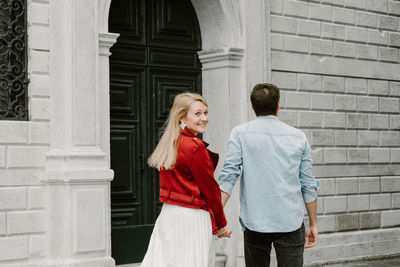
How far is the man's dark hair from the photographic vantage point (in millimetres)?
5125

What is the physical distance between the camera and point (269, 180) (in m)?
5.04

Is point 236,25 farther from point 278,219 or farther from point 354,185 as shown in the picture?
point 278,219

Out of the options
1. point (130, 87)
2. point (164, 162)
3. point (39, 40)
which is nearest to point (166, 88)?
point (130, 87)

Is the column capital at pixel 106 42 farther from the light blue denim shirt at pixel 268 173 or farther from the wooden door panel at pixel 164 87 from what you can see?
the light blue denim shirt at pixel 268 173

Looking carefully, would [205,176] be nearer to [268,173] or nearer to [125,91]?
[268,173]

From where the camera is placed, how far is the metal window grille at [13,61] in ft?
25.8

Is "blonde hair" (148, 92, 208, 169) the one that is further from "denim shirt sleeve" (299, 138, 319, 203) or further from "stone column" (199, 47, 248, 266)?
"stone column" (199, 47, 248, 266)

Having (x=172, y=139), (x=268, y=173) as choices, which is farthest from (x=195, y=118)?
(x=268, y=173)

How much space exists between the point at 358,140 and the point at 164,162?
6.91m

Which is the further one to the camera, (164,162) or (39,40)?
(39,40)

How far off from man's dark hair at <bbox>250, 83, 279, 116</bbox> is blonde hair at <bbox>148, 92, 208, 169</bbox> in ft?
1.36

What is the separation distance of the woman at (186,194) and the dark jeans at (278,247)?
235 millimetres

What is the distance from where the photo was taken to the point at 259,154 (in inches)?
200

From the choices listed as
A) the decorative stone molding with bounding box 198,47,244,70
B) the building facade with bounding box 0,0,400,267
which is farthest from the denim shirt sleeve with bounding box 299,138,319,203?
the decorative stone molding with bounding box 198,47,244,70
